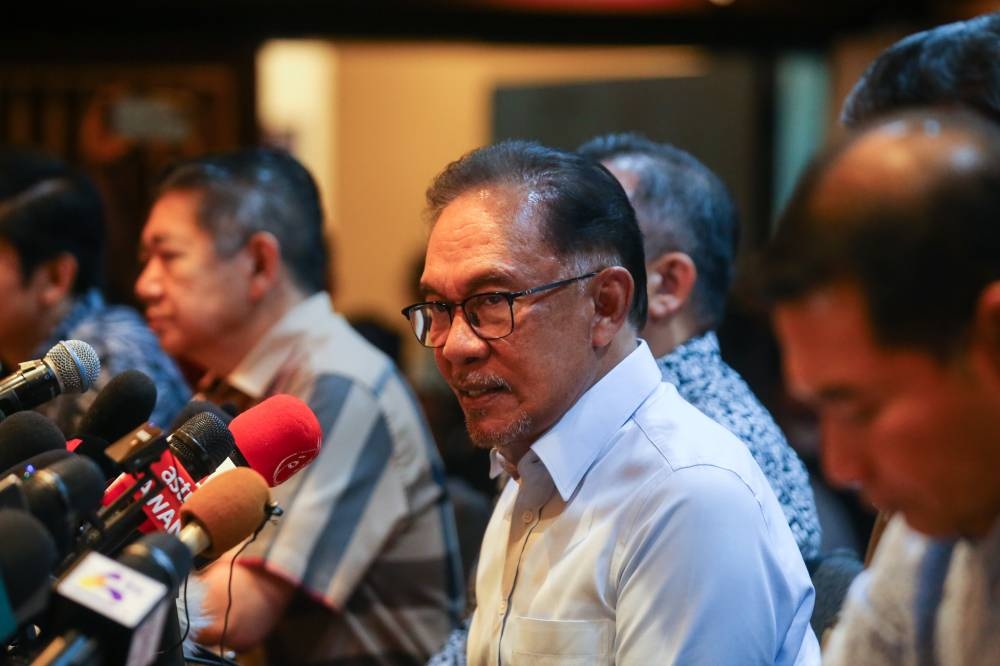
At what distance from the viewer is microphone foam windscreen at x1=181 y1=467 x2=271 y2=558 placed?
50.8 inches

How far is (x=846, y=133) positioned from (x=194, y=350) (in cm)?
201

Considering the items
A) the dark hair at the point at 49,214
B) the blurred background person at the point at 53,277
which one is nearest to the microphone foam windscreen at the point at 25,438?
the blurred background person at the point at 53,277

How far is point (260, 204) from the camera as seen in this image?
2859 millimetres

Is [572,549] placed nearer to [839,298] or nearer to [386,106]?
[839,298]

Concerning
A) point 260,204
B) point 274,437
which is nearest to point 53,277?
point 260,204

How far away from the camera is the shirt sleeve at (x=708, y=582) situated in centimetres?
152

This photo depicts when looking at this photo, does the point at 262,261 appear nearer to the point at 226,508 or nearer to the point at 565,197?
the point at 565,197

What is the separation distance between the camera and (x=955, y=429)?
997 mm

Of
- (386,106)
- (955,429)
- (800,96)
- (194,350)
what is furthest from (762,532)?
(386,106)

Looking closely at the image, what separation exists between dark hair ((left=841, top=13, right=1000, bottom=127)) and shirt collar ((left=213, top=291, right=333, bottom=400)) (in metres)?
1.35

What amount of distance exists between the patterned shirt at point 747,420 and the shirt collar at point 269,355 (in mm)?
840

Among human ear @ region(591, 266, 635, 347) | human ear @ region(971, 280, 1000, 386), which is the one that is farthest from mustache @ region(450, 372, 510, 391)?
human ear @ region(971, 280, 1000, 386)

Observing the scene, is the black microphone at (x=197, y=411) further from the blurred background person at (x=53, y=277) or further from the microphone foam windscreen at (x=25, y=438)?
the blurred background person at (x=53, y=277)

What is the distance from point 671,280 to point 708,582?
92 cm
